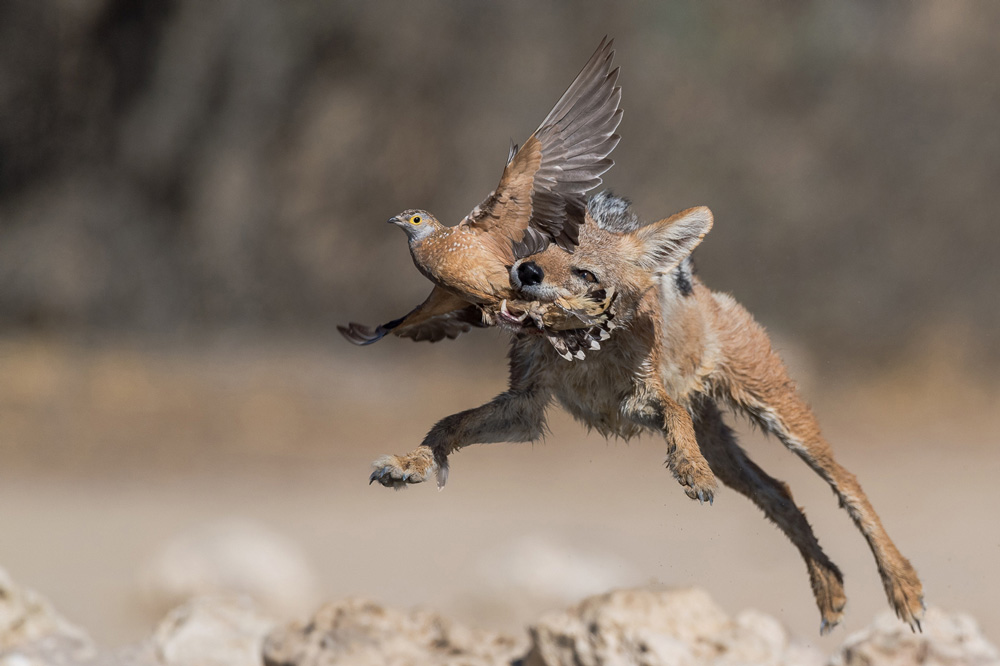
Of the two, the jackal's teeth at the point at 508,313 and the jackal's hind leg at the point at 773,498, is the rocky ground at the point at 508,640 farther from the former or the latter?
the jackal's teeth at the point at 508,313

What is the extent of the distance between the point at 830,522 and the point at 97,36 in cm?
1215

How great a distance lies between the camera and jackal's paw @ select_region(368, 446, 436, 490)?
Answer: 18.2ft

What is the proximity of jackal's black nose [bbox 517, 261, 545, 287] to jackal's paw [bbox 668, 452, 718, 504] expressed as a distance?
119cm

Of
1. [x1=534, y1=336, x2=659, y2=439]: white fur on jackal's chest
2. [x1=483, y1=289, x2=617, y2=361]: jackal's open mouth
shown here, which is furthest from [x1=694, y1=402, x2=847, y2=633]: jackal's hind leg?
[x1=483, y1=289, x2=617, y2=361]: jackal's open mouth

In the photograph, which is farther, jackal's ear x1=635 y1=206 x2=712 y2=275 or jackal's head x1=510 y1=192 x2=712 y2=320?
jackal's ear x1=635 y1=206 x2=712 y2=275

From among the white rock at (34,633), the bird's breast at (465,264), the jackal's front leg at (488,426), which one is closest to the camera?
the bird's breast at (465,264)

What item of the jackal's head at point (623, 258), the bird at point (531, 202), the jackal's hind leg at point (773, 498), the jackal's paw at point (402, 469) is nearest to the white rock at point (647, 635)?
the jackal's hind leg at point (773, 498)

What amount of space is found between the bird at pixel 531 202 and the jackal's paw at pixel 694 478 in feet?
3.87

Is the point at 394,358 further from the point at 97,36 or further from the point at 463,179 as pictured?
the point at 97,36

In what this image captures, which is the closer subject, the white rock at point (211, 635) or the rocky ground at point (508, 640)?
the rocky ground at point (508, 640)

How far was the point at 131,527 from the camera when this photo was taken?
12922 mm

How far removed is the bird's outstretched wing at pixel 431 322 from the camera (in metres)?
5.49

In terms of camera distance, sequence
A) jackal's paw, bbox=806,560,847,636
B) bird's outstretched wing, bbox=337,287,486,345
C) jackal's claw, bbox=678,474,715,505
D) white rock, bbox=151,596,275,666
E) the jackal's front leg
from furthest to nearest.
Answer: white rock, bbox=151,596,275,666 < jackal's paw, bbox=806,560,847,636 < the jackal's front leg < bird's outstretched wing, bbox=337,287,486,345 < jackal's claw, bbox=678,474,715,505

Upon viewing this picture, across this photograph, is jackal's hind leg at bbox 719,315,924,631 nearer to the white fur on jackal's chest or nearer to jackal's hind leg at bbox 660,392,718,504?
the white fur on jackal's chest
